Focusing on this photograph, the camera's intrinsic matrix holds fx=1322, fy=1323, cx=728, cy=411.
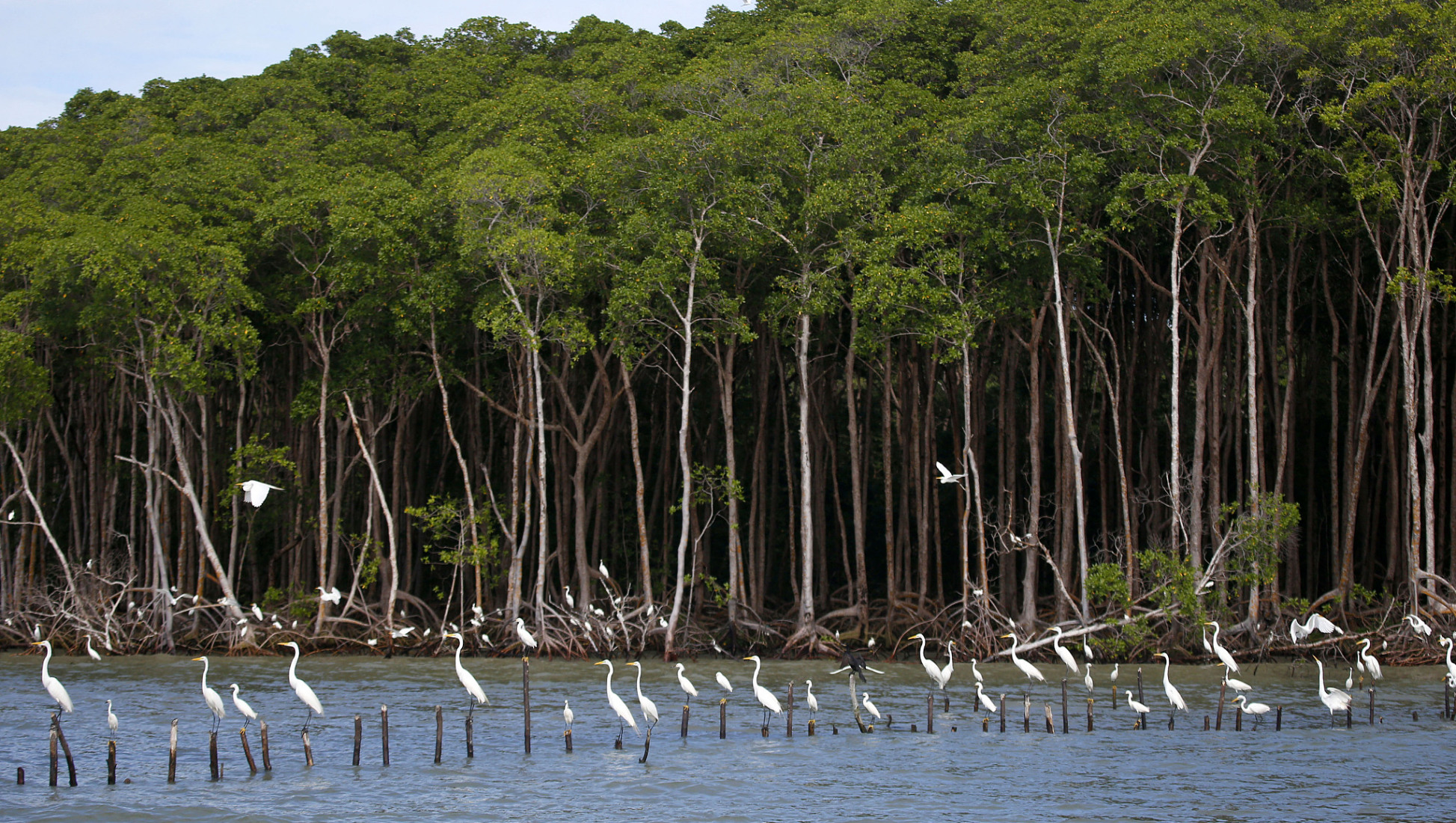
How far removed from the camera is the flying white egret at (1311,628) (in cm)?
2072

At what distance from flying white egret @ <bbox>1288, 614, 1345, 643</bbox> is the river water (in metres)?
0.75

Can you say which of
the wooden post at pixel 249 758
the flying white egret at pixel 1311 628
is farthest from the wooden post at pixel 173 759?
the flying white egret at pixel 1311 628

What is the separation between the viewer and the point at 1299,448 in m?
29.6

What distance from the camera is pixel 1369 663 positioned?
1923cm

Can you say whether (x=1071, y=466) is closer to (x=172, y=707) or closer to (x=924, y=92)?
(x=924, y=92)

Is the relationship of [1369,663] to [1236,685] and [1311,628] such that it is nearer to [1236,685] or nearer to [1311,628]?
[1311,628]

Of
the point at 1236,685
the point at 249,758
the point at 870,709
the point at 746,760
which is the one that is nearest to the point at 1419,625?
the point at 1236,685

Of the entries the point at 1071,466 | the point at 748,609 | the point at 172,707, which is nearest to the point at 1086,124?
the point at 1071,466

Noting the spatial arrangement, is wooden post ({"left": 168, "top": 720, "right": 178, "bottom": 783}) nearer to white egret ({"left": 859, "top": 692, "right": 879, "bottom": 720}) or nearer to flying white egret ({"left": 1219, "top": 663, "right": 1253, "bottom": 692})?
white egret ({"left": 859, "top": 692, "right": 879, "bottom": 720})

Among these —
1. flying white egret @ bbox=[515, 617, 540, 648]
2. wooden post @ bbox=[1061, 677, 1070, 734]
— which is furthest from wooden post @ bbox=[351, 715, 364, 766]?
flying white egret @ bbox=[515, 617, 540, 648]

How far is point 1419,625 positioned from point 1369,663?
2233 mm

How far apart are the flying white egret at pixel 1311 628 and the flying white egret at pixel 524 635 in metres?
13.1

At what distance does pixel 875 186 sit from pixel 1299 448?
41.2 feet

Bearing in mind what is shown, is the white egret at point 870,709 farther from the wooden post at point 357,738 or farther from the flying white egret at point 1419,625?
the flying white egret at point 1419,625
